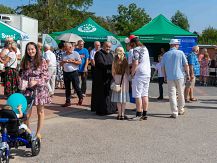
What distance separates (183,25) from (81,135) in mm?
67306

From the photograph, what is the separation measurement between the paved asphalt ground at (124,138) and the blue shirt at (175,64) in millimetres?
972

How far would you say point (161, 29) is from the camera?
19.8 meters

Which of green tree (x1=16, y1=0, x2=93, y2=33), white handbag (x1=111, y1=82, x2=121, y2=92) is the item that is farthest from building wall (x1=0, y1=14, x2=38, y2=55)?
green tree (x1=16, y1=0, x2=93, y2=33)

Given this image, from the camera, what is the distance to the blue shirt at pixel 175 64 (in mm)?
9273

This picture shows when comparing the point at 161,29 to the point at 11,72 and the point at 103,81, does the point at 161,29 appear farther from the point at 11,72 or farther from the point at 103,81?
the point at 103,81

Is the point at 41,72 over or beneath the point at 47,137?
over

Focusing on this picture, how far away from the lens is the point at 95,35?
20516 millimetres

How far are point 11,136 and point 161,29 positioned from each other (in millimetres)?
15292

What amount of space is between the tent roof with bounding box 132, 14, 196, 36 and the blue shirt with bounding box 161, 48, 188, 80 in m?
10.1

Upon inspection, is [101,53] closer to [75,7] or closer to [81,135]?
[81,135]

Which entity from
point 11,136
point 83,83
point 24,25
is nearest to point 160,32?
point 24,25

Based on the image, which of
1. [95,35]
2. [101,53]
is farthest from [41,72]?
[95,35]

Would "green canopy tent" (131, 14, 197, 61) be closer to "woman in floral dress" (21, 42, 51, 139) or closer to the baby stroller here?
"woman in floral dress" (21, 42, 51, 139)

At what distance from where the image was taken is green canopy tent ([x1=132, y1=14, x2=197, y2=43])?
757 inches
